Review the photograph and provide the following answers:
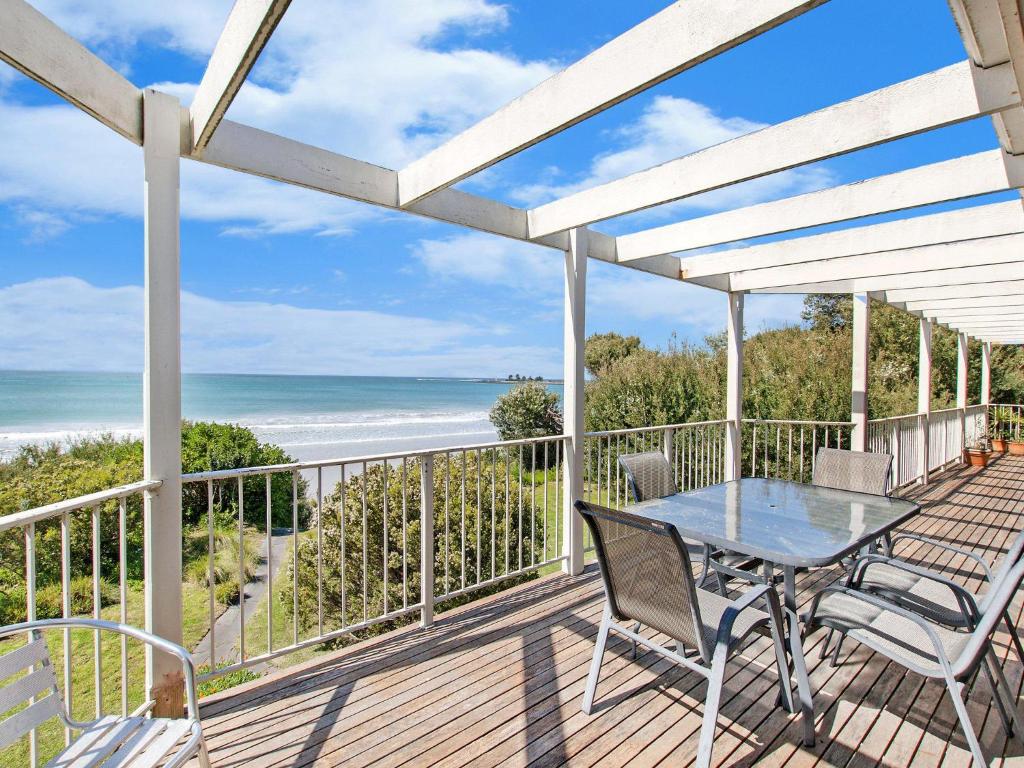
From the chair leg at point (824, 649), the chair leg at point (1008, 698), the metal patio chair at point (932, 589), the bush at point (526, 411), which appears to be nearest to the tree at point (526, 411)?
the bush at point (526, 411)

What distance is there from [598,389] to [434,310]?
24.1 m

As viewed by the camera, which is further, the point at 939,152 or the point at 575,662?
the point at 939,152

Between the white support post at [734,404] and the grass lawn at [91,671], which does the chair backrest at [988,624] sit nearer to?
the white support post at [734,404]

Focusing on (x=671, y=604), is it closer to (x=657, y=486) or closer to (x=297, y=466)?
(x=657, y=486)

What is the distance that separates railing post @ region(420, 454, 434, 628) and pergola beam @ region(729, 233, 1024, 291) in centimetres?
352

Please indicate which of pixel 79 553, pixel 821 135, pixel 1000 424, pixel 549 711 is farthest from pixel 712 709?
pixel 1000 424

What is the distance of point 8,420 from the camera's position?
21.3 m

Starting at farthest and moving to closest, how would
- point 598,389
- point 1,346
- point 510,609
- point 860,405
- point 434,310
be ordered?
point 434,310
point 1,346
point 598,389
point 860,405
point 510,609

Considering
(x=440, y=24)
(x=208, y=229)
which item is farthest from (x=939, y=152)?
(x=208, y=229)

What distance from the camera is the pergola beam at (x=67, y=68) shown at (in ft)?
4.98

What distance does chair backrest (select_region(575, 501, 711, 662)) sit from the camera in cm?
177

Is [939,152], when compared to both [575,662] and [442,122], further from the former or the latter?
[575,662]

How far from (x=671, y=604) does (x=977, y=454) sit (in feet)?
29.2

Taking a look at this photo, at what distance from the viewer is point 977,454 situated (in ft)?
26.0
